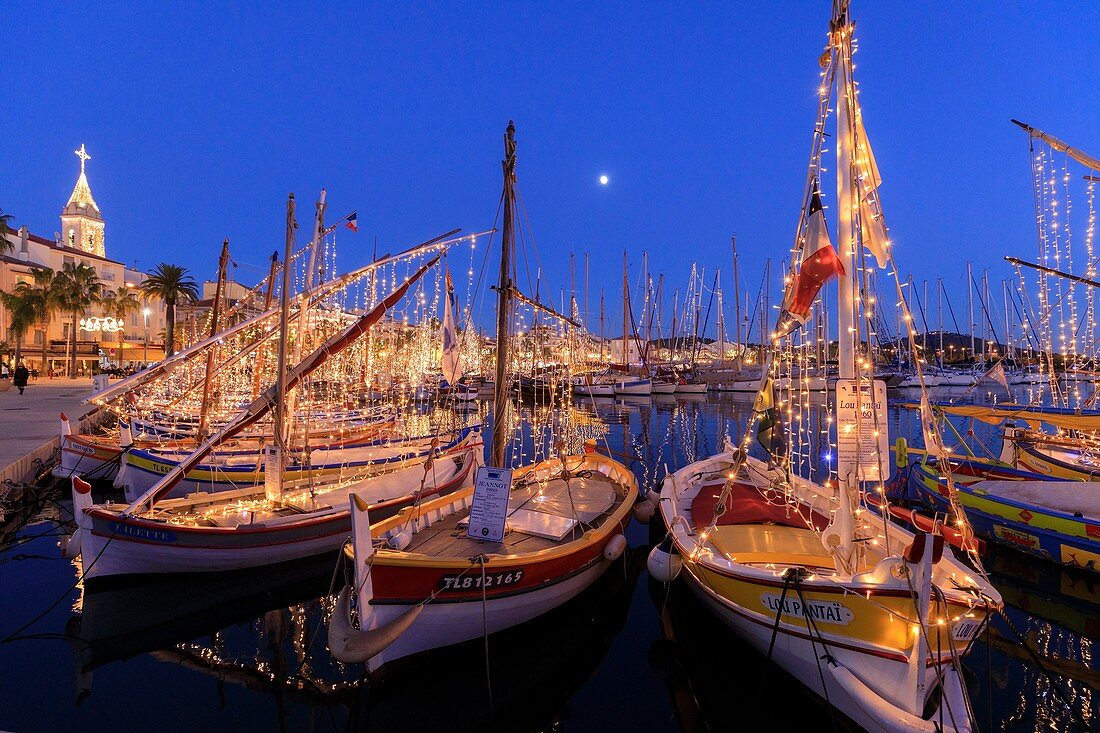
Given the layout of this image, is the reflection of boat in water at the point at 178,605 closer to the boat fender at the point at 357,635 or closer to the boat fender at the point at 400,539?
the boat fender at the point at 400,539

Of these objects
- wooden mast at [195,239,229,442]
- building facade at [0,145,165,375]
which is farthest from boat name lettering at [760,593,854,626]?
building facade at [0,145,165,375]

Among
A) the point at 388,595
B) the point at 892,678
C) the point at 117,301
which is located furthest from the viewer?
the point at 117,301

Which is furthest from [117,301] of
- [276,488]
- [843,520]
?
[843,520]

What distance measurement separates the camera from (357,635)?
6.59 m

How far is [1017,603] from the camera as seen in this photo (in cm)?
990

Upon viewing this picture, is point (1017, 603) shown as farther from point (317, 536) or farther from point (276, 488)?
point (276, 488)

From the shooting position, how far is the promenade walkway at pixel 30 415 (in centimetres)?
1754

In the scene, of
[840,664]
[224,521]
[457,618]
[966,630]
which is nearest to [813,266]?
[966,630]

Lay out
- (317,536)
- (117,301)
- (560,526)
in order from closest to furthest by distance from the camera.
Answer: (560,526), (317,536), (117,301)

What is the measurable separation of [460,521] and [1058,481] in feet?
45.3

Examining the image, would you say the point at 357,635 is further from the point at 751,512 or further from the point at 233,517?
the point at 751,512

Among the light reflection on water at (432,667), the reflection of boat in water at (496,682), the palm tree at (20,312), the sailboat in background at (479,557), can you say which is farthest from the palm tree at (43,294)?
the reflection of boat in water at (496,682)

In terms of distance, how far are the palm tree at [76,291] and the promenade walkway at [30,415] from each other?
16537 millimetres

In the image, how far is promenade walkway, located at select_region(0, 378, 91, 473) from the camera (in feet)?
57.5
